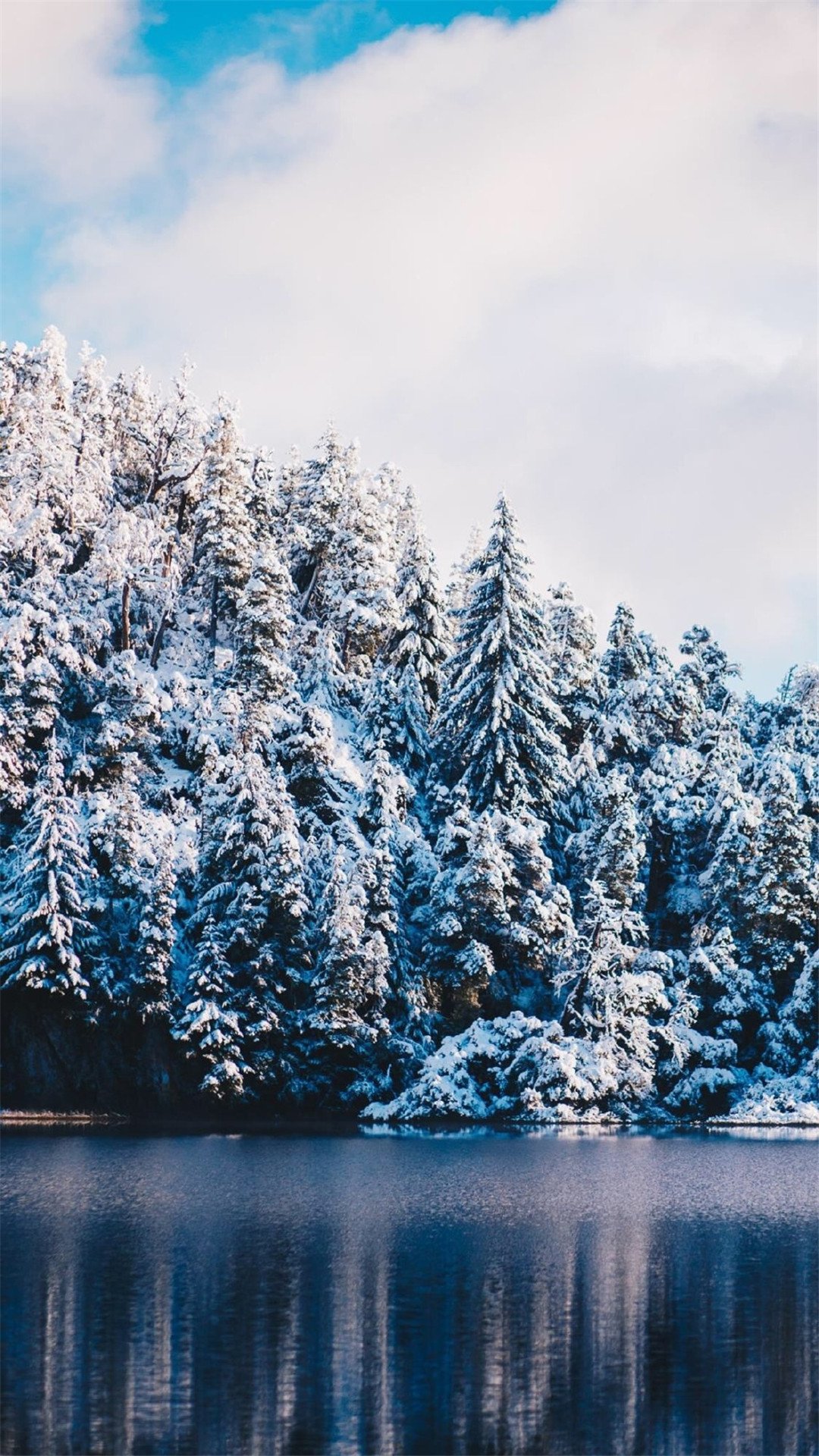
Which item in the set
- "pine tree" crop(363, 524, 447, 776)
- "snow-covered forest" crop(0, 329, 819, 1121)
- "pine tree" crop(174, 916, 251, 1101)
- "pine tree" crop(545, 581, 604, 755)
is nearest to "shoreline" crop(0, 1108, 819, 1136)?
"snow-covered forest" crop(0, 329, 819, 1121)

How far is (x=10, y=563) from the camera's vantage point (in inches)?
3078

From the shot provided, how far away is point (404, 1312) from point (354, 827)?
46.2 metres

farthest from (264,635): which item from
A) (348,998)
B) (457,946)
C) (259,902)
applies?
(348,998)

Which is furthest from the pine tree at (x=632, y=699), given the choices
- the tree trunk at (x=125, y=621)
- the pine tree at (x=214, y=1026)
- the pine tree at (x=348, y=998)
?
the pine tree at (x=214, y=1026)

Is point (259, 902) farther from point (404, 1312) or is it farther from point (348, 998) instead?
point (404, 1312)

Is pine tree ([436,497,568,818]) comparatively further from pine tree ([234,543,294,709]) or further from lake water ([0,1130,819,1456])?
lake water ([0,1130,819,1456])

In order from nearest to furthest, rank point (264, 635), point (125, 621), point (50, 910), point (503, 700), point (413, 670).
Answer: point (50, 910) < point (503, 700) < point (264, 635) < point (413, 670) < point (125, 621)

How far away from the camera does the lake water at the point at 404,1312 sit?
1641 centimetres

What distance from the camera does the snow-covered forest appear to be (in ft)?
194

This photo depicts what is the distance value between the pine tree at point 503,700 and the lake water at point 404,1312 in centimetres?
3288

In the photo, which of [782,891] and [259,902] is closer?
[259,902]

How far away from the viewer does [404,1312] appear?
21.8 metres

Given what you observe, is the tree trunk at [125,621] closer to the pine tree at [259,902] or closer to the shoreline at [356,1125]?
the pine tree at [259,902]

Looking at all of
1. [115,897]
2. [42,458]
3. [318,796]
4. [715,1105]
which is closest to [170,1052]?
[115,897]
